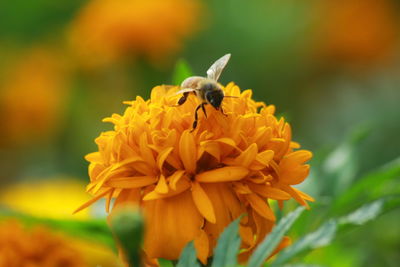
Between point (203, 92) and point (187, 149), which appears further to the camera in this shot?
point (203, 92)

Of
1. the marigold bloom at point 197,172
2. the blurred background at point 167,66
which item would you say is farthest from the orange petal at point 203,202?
the blurred background at point 167,66

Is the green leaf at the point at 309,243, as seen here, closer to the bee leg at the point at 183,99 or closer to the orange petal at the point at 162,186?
the orange petal at the point at 162,186

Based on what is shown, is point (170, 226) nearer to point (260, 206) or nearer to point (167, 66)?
point (260, 206)

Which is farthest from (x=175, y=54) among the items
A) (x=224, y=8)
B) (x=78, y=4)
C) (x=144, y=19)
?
(x=78, y=4)

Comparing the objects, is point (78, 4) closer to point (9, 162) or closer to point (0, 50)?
point (0, 50)

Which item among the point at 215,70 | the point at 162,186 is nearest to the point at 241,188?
the point at 162,186
